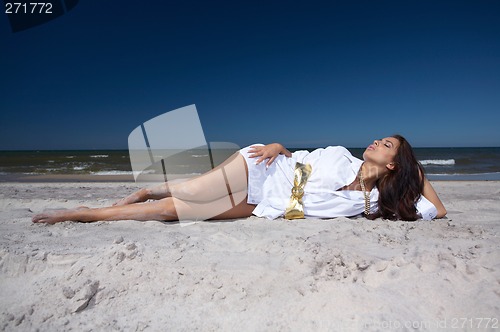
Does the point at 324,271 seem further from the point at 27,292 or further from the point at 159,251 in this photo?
the point at 27,292

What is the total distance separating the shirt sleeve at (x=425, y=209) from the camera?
298 centimetres

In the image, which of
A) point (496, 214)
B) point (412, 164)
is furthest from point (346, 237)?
point (496, 214)

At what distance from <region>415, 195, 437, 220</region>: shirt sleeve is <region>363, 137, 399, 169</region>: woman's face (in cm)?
47

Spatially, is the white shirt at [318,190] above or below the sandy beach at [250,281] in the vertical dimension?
above

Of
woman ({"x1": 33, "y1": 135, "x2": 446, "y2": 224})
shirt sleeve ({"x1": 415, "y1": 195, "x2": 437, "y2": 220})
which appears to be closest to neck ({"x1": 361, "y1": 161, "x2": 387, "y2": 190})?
woman ({"x1": 33, "y1": 135, "x2": 446, "y2": 224})

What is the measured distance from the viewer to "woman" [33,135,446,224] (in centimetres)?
288

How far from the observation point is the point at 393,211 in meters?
3.00

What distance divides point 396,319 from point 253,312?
0.64 metres

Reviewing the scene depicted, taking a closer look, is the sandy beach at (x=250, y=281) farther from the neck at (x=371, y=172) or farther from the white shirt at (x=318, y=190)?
the neck at (x=371, y=172)

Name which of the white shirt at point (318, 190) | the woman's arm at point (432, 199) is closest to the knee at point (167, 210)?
the white shirt at point (318, 190)

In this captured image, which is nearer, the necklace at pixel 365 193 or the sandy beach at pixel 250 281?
the sandy beach at pixel 250 281

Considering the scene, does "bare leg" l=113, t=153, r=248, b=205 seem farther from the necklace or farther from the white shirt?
the necklace

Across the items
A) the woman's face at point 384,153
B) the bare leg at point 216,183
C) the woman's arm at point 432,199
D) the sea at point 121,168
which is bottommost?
the sea at point 121,168

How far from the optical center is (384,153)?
289 centimetres
